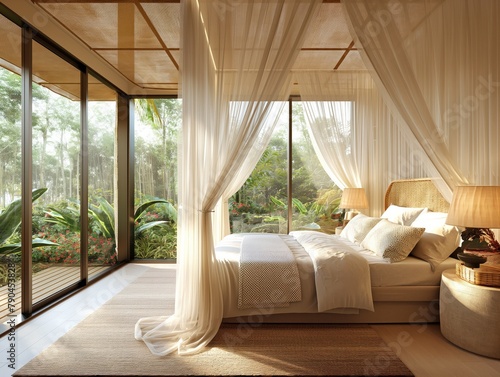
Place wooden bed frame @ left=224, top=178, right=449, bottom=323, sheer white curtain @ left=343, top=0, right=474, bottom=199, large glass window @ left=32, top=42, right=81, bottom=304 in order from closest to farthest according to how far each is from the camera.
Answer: sheer white curtain @ left=343, top=0, right=474, bottom=199 → wooden bed frame @ left=224, top=178, right=449, bottom=323 → large glass window @ left=32, top=42, right=81, bottom=304

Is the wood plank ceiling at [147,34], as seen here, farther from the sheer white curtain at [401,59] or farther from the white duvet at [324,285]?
the white duvet at [324,285]

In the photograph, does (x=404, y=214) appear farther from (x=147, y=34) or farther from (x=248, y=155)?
(x=147, y=34)

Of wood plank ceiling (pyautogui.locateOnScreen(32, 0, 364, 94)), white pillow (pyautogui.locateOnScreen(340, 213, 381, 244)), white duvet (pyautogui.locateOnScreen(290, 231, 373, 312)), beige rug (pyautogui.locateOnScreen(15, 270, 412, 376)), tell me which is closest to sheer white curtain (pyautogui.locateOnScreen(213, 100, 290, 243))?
wood plank ceiling (pyautogui.locateOnScreen(32, 0, 364, 94))

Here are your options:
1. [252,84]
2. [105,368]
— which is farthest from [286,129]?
[105,368]

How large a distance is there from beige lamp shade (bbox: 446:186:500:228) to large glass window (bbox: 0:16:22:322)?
11.1 ft

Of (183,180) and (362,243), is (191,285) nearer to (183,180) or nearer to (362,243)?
(183,180)

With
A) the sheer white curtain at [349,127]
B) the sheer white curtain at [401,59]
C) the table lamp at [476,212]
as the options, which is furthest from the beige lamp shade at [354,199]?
the table lamp at [476,212]

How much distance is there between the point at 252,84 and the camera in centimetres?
223

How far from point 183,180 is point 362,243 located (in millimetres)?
1828

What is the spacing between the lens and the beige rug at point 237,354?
1924mm

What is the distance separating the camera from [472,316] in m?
2.10

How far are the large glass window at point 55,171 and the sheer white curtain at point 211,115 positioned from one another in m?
1.59

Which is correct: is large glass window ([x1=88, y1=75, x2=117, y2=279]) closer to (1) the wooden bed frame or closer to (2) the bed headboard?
(1) the wooden bed frame

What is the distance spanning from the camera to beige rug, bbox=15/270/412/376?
192 centimetres
